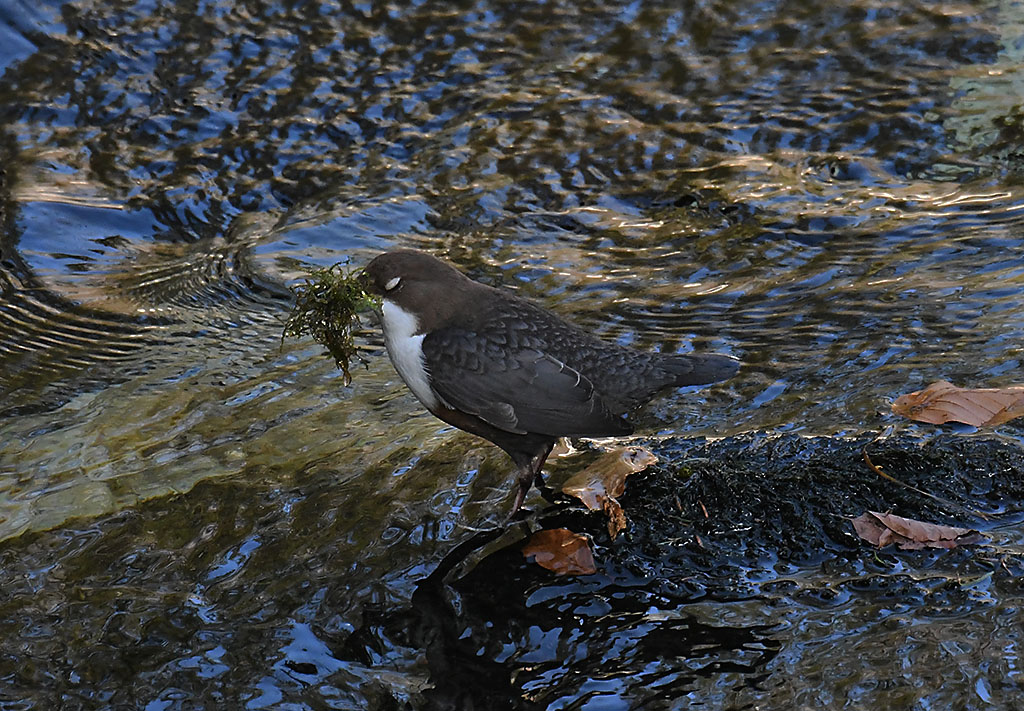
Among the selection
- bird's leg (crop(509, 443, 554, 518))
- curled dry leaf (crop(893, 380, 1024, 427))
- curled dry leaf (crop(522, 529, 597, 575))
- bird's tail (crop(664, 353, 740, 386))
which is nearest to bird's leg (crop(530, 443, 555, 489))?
bird's leg (crop(509, 443, 554, 518))

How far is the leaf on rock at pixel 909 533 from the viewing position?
9.11 feet

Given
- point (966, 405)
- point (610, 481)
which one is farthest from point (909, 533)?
Answer: point (610, 481)

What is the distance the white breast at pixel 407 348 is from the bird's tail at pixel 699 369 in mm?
725

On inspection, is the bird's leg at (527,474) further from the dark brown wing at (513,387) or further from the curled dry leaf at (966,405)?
the curled dry leaf at (966,405)

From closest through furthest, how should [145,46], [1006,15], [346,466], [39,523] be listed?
[39,523]
[346,466]
[145,46]
[1006,15]

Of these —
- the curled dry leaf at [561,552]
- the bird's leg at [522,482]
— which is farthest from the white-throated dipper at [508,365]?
the curled dry leaf at [561,552]

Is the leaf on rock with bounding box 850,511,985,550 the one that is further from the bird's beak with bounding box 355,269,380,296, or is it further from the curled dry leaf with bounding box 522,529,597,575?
the bird's beak with bounding box 355,269,380,296

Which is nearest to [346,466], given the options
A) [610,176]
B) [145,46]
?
[610,176]

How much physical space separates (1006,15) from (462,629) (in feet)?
18.8

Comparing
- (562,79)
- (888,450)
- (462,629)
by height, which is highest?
(562,79)

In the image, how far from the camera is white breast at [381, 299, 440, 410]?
3.34 meters

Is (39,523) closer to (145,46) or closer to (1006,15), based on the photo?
(145,46)

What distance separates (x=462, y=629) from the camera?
276 centimetres

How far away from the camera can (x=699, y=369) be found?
3.45 meters
